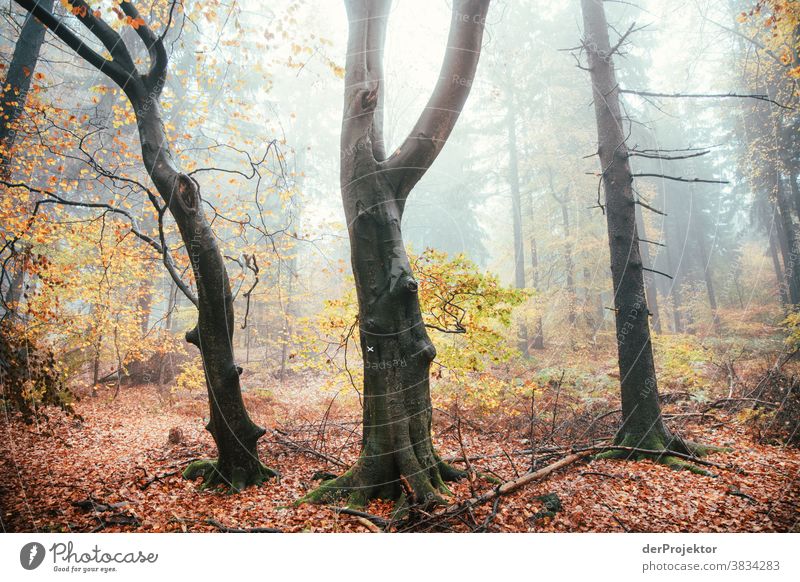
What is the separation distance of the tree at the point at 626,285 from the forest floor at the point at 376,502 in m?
0.38

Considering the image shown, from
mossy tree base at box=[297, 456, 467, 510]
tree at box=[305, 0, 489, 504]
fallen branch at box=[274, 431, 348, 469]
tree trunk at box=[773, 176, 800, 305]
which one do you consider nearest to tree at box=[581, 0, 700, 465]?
tree at box=[305, 0, 489, 504]

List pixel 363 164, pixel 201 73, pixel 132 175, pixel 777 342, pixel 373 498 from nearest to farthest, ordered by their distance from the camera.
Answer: pixel 373 498 → pixel 363 164 → pixel 201 73 → pixel 777 342 → pixel 132 175

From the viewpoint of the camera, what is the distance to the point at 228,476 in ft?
13.4

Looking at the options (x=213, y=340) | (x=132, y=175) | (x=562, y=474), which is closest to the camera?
(x=562, y=474)

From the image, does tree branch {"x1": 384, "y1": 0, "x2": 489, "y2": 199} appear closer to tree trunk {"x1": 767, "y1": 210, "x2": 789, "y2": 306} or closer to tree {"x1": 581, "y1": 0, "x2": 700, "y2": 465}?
tree {"x1": 581, "y1": 0, "x2": 700, "y2": 465}

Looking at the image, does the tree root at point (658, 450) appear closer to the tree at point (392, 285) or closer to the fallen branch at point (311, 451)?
the tree at point (392, 285)

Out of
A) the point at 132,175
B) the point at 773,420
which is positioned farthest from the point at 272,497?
the point at 132,175

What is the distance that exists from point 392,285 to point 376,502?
1.88 meters

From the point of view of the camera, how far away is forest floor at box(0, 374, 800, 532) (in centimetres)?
287

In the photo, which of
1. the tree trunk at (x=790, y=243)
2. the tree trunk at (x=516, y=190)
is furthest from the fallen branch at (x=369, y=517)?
the tree trunk at (x=516, y=190)

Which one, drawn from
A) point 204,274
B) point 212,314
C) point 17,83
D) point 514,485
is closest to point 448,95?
point 204,274
